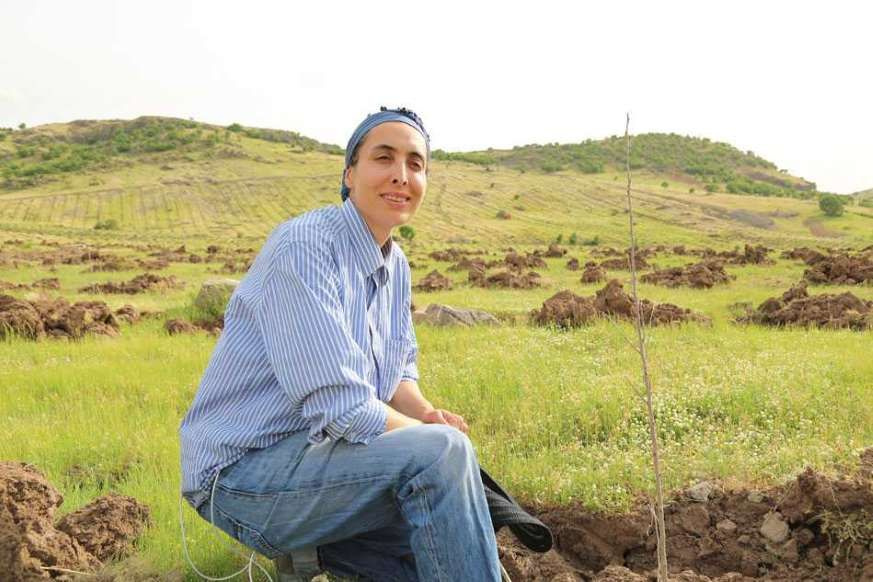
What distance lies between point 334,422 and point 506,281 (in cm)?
1599

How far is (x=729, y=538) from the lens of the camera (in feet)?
12.9

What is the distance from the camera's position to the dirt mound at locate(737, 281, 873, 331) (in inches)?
408

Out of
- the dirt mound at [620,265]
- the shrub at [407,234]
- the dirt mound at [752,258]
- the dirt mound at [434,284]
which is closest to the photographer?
the dirt mound at [434,284]

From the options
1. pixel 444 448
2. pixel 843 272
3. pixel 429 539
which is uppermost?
pixel 444 448

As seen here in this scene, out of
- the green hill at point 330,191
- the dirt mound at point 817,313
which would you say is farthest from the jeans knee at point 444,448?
the green hill at point 330,191

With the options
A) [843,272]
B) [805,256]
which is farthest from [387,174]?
[805,256]

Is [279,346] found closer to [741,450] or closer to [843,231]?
[741,450]

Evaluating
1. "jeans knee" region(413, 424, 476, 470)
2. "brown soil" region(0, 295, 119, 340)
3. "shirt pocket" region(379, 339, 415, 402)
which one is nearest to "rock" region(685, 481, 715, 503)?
"shirt pocket" region(379, 339, 415, 402)

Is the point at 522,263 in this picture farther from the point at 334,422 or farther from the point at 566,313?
the point at 334,422

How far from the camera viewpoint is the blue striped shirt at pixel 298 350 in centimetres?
260

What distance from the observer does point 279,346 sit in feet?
8.67

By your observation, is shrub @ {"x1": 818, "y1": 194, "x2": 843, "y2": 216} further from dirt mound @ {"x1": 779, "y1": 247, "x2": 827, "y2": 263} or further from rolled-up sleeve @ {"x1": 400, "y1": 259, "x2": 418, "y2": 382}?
rolled-up sleeve @ {"x1": 400, "y1": 259, "x2": 418, "y2": 382}

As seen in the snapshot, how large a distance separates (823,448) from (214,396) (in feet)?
13.2

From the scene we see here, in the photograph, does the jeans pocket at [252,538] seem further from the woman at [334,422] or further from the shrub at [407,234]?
the shrub at [407,234]
